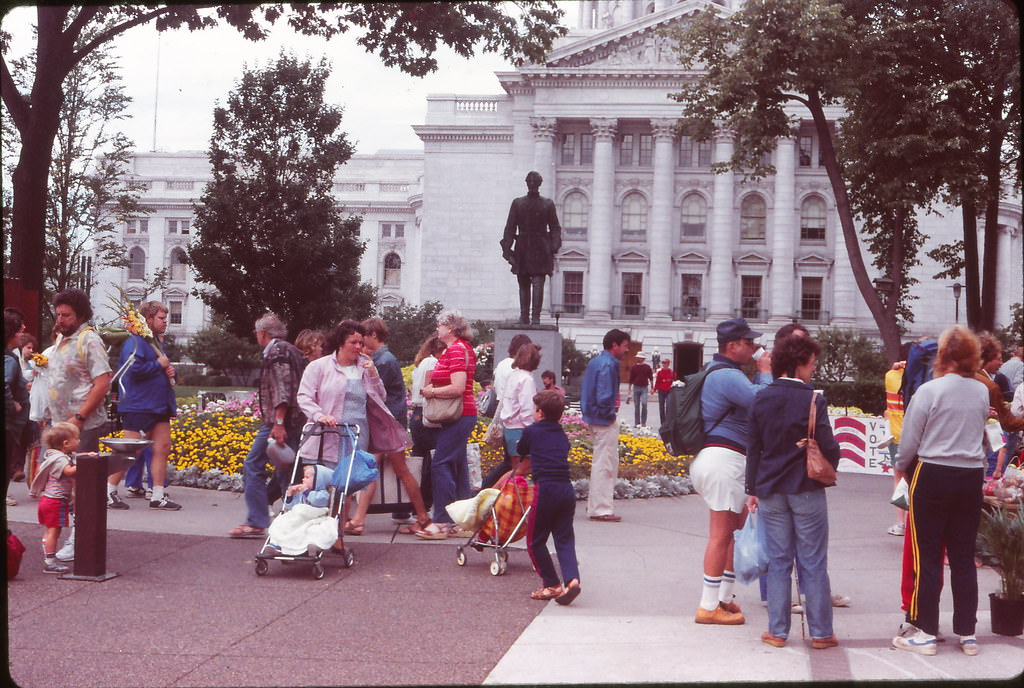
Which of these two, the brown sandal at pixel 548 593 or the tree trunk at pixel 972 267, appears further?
the tree trunk at pixel 972 267

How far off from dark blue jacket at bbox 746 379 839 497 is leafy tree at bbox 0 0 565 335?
697cm

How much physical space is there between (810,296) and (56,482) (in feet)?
209

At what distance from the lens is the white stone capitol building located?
2633 inches

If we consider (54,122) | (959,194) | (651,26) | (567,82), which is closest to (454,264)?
(567,82)

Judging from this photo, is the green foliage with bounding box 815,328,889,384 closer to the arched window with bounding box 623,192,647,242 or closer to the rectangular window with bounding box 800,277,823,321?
the rectangular window with bounding box 800,277,823,321

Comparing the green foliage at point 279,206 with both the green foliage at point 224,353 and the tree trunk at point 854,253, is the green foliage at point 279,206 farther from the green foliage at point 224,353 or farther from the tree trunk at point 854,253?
the green foliage at point 224,353

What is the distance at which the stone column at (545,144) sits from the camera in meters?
67.6

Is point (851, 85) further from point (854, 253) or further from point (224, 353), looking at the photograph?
point (224, 353)

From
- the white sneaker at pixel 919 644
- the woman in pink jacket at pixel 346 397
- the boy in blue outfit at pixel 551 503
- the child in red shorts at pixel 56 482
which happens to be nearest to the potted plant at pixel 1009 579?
the white sneaker at pixel 919 644

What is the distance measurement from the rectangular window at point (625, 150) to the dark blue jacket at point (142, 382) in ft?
198

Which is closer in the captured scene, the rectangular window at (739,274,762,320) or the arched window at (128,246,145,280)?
the rectangular window at (739,274,762,320)

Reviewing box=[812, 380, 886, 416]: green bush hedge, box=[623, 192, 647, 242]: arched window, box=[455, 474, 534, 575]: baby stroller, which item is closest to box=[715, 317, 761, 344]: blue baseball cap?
box=[455, 474, 534, 575]: baby stroller

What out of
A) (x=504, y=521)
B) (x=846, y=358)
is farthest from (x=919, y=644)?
(x=846, y=358)

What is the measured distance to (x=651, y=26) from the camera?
6594 centimetres
